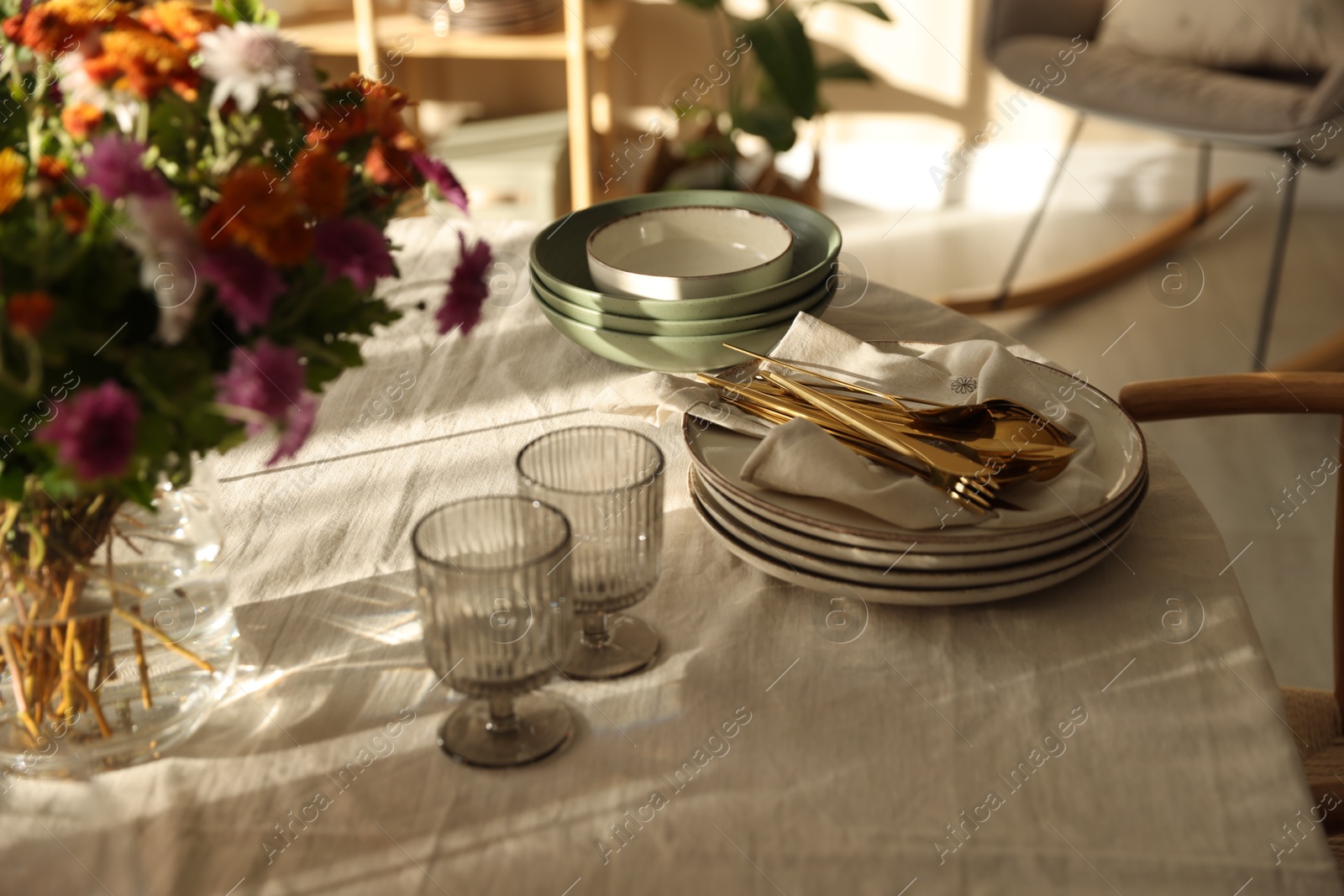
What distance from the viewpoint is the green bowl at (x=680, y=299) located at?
1013 millimetres

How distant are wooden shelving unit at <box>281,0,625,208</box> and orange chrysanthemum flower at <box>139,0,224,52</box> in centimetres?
225

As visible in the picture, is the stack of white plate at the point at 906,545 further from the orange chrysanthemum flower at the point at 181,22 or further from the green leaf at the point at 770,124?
the green leaf at the point at 770,124

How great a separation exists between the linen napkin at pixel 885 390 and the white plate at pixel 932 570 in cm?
3

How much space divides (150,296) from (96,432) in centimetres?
8

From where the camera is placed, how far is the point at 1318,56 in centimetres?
261

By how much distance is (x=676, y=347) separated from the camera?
1018 mm

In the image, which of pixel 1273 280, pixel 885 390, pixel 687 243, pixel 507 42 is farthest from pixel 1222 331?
pixel 885 390

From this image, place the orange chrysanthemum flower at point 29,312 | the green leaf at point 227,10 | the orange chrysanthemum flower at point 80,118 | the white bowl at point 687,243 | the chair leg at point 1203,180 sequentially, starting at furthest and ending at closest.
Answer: the chair leg at point 1203,180
the white bowl at point 687,243
the green leaf at point 227,10
the orange chrysanthemum flower at point 80,118
the orange chrysanthemum flower at point 29,312

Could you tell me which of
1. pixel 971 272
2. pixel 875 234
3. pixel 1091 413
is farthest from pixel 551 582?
pixel 875 234

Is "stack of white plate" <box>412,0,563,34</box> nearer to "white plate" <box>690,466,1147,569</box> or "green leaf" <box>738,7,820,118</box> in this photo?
"green leaf" <box>738,7,820,118</box>

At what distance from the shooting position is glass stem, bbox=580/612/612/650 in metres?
0.75

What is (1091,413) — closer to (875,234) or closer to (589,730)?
(589,730)

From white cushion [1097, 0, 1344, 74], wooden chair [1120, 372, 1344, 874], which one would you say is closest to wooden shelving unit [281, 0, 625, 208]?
white cushion [1097, 0, 1344, 74]

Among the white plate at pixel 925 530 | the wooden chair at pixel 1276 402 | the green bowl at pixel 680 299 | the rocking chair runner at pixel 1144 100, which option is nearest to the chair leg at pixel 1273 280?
the rocking chair runner at pixel 1144 100
